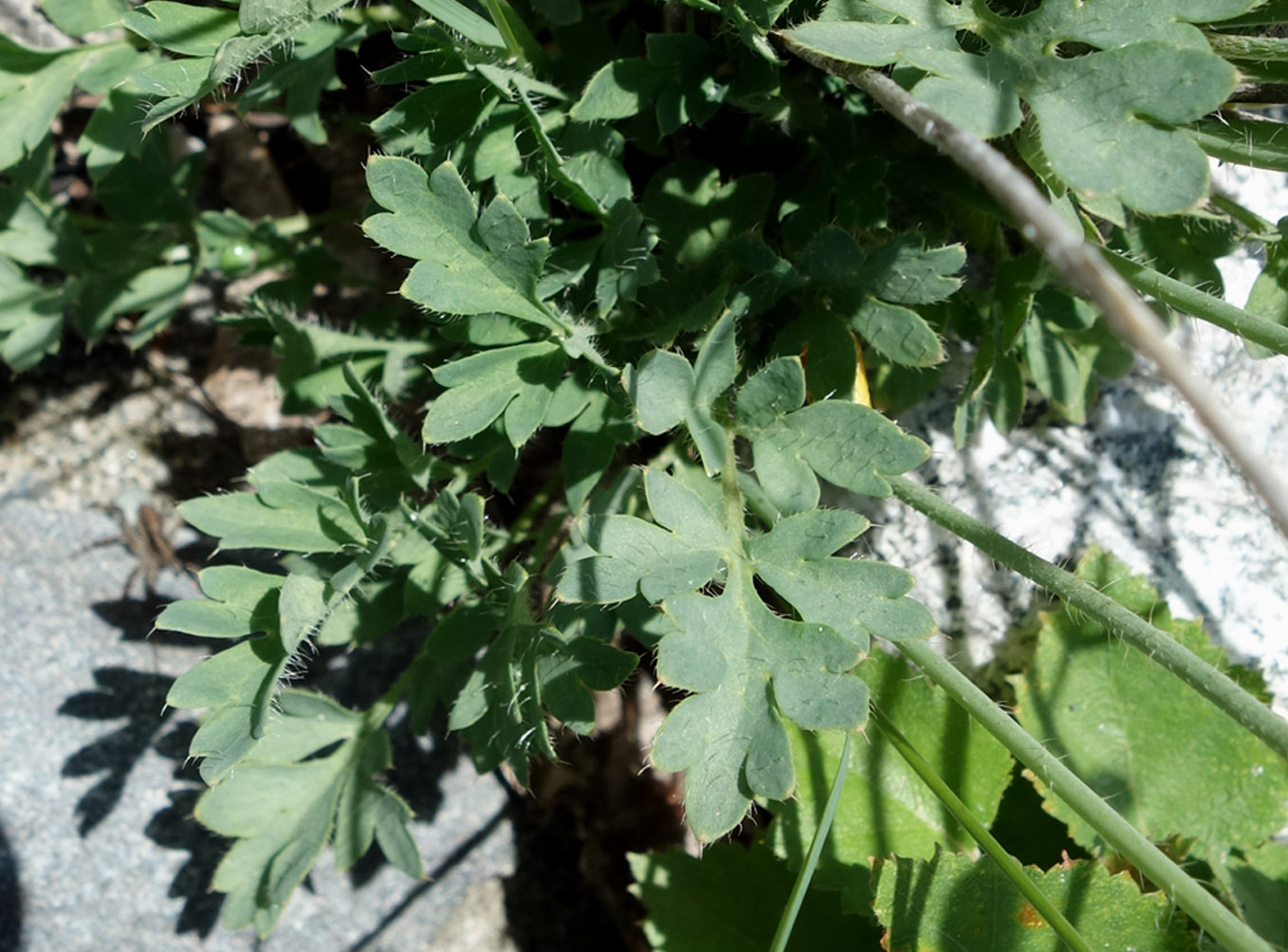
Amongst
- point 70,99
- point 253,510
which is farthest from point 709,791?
point 70,99

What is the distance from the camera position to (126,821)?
7.07 feet

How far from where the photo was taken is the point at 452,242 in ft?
4.74

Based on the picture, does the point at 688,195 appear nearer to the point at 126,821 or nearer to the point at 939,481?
the point at 939,481

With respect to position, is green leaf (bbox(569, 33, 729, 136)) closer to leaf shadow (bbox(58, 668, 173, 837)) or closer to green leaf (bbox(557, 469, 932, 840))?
green leaf (bbox(557, 469, 932, 840))

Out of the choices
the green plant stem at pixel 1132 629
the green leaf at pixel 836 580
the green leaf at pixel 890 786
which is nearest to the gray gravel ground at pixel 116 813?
the green leaf at pixel 890 786

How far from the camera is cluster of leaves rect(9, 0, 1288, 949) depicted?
50.7 inches

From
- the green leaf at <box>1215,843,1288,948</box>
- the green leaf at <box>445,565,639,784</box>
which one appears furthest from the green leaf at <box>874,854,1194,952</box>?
the green leaf at <box>445,565,639,784</box>

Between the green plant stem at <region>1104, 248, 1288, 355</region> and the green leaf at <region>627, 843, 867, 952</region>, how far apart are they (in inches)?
46.2

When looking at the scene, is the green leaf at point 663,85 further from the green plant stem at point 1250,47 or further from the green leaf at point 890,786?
the green leaf at point 890,786

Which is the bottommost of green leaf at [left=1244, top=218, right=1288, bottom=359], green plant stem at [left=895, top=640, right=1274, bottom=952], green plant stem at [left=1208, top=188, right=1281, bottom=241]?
green plant stem at [left=895, top=640, right=1274, bottom=952]

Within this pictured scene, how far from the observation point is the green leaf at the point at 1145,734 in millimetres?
1737

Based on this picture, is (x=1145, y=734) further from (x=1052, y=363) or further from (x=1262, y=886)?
(x=1052, y=363)

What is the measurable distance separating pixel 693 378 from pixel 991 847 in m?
0.78

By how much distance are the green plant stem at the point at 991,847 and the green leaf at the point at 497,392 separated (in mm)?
731
